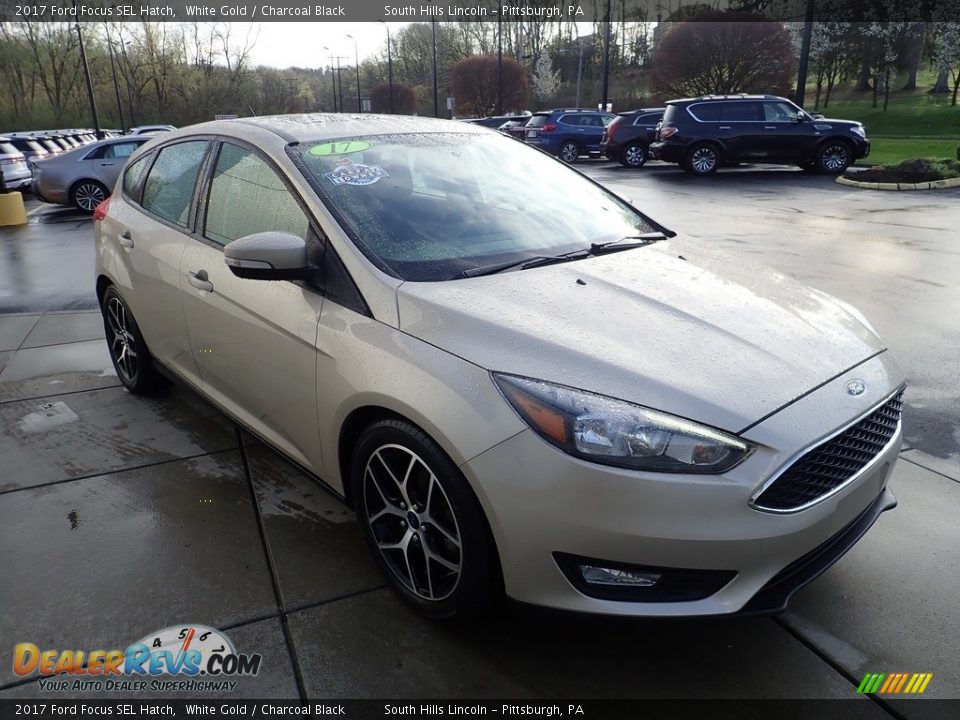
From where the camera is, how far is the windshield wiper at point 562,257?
8.76ft

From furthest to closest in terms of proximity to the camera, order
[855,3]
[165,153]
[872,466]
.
Answer: [855,3] → [165,153] → [872,466]

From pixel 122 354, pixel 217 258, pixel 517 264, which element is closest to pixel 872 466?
pixel 517 264

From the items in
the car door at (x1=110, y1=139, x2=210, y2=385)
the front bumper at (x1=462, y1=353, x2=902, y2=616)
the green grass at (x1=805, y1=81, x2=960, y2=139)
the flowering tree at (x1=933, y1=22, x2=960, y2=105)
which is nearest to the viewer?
the front bumper at (x1=462, y1=353, x2=902, y2=616)

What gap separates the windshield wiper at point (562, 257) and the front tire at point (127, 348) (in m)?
2.49

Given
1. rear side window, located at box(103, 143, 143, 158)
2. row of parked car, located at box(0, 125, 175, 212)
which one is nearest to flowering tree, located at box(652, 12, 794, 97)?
row of parked car, located at box(0, 125, 175, 212)

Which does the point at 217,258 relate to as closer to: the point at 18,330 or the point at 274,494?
the point at 274,494

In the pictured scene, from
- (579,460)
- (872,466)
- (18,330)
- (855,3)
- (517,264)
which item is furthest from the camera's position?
(855,3)

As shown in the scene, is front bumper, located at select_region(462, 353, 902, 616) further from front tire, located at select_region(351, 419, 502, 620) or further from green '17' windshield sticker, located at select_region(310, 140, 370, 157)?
green '17' windshield sticker, located at select_region(310, 140, 370, 157)

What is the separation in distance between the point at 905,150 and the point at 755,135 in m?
10.5

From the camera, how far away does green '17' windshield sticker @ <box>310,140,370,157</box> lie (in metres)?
3.07

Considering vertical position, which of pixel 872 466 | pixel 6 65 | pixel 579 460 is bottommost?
pixel 872 466

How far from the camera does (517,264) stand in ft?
9.05

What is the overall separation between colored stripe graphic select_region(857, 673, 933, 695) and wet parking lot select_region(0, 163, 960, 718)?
0.09 ft

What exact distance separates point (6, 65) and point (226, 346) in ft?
197
